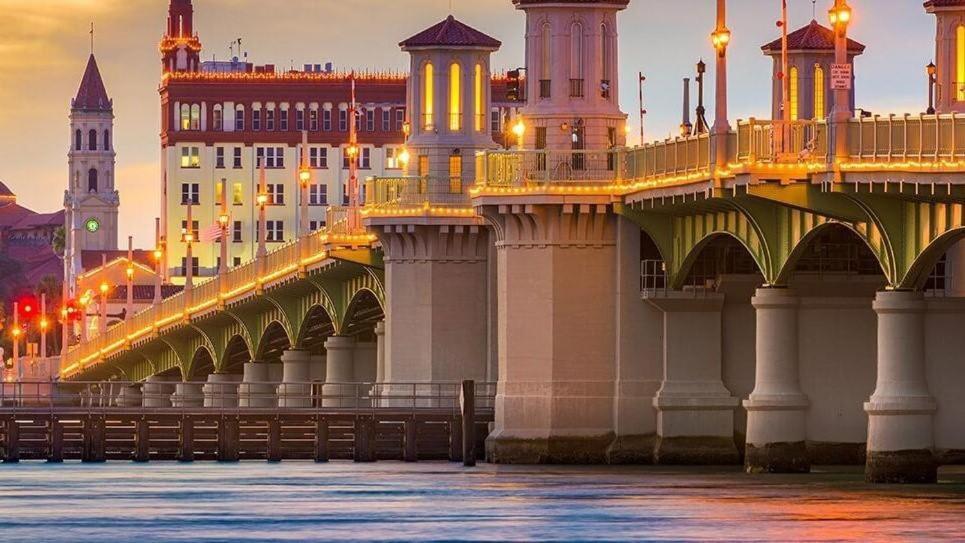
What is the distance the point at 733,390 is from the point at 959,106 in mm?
13207

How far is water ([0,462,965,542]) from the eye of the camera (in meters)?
75.7

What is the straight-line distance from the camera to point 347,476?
10669 cm

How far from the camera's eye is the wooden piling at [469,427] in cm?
11038

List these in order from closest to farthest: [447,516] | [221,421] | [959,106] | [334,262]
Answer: [447,516], [959,106], [221,421], [334,262]

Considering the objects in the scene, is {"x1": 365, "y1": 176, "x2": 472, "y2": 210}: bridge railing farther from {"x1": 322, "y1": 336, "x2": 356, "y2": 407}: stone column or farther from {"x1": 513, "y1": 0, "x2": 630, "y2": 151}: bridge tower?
{"x1": 322, "y1": 336, "x2": 356, "y2": 407}: stone column

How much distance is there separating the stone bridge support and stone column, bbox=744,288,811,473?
30.2 feet

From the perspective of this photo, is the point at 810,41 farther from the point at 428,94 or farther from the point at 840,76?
the point at 840,76

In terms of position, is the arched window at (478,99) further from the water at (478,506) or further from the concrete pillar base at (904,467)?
the concrete pillar base at (904,467)

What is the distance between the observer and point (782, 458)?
9994 centimetres

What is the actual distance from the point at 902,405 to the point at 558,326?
67.2 feet

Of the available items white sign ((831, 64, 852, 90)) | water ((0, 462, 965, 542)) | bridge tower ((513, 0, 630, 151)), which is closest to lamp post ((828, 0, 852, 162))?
white sign ((831, 64, 852, 90))

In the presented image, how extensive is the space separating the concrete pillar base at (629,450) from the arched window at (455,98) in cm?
1951

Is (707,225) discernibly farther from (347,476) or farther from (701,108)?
(701,108)

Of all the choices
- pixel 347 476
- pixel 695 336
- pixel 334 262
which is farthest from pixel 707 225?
pixel 334 262
